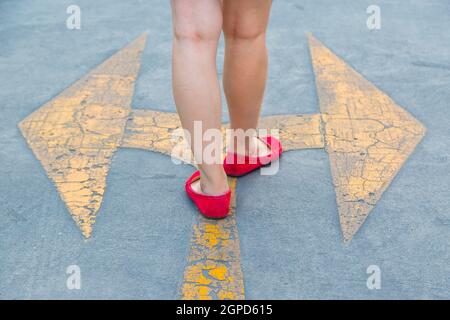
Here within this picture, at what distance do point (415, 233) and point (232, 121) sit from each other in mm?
582

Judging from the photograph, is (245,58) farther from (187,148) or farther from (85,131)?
(85,131)

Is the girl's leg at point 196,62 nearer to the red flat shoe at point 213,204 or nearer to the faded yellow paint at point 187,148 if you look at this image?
the red flat shoe at point 213,204

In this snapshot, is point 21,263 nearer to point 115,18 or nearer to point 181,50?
point 181,50

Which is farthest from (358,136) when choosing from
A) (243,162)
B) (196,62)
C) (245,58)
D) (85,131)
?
(85,131)

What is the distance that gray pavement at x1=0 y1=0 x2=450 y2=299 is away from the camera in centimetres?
139

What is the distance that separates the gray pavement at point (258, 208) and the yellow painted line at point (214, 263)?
0.07ft

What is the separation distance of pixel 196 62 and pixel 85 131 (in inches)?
27.3

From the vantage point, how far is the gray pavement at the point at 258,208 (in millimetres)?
1394

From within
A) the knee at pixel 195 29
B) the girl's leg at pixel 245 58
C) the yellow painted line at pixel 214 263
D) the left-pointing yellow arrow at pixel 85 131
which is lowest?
the left-pointing yellow arrow at pixel 85 131

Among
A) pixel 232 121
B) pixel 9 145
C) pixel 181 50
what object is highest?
pixel 181 50

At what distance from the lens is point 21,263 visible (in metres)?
1.44

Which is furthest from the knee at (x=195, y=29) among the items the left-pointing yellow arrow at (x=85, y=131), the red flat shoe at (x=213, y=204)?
the left-pointing yellow arrow at (x=85, y=131)

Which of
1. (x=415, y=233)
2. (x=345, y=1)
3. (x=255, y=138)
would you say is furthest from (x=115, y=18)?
(x=415, y=233)

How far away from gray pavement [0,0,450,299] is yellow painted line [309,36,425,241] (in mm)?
33
